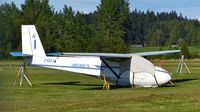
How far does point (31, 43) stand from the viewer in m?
33.8

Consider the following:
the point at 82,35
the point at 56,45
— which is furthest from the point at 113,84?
the point at 82,35

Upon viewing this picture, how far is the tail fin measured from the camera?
110 feet

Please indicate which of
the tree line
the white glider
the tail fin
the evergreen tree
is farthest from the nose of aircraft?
the evergreen tree

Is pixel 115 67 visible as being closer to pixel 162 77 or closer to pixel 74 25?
pixel 162 77

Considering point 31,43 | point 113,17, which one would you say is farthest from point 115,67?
point 113,17

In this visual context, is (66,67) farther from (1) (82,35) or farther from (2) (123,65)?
(1) (82,35)

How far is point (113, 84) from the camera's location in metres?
31.3

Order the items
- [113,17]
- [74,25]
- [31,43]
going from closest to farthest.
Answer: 1. [31,43]
2. [74,25]
3. [113,17]

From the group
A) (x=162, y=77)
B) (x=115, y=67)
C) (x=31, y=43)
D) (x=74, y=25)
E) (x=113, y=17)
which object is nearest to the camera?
(x=162, y=77)

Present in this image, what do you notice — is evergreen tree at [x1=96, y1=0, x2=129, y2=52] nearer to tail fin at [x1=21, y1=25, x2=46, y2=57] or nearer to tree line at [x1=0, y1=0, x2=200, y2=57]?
tree line at [x1=0, y1=0, x2=200, y2=57]

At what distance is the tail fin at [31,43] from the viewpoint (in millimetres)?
33531

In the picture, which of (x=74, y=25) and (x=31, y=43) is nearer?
(x=31, y=43)

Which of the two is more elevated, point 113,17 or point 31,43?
point 113,17

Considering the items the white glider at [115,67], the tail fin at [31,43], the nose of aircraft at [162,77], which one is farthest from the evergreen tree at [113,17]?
the nose of aircraft at [162,77]
